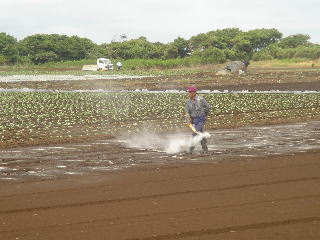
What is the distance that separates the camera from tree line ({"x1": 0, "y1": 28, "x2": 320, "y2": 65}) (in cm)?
8788

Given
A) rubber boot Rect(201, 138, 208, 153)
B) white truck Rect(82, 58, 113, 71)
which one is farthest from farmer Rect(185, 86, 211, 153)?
white truck Rect(82, 58, 113, 71)

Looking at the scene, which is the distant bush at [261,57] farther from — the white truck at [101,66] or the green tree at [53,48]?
the green tree at [53,48]

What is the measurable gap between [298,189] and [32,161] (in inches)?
248

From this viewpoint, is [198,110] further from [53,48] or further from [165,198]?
[53,48]

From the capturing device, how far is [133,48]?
89.9m

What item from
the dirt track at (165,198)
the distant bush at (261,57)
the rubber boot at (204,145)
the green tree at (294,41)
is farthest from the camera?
the green tree at (294,41)

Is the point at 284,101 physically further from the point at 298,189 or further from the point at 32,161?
the point at 298,189

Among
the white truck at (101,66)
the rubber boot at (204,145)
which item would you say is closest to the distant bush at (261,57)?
the white truck at (101,66)

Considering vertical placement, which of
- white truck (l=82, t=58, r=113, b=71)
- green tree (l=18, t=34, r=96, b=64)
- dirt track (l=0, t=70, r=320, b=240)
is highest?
green tree (l=18, t=34, r=96, b=64)

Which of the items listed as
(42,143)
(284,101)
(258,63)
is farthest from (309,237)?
(258,63)

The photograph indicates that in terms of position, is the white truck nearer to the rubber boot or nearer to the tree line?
the tree line

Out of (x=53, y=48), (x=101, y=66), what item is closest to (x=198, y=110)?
(x=101, y=66)

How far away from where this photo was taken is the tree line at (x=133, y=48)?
87875 millimetres

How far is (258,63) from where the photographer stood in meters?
77.4
